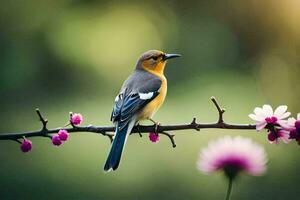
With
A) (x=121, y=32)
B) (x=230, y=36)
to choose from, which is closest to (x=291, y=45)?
(x=230, y=36)

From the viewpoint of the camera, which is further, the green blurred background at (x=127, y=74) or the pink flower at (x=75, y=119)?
A: the green blurred background at (x=127, y=74)

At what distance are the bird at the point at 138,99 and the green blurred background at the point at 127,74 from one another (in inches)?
99.7

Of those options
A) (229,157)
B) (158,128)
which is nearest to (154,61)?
(158,128)

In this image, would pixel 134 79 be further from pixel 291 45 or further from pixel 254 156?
pixel 291 45

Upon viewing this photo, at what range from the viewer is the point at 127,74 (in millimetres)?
8617

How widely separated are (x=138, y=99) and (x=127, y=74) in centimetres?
559

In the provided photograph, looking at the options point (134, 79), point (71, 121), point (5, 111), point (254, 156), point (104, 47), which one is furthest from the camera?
Answer: point (104, 47)

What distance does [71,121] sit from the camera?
6.79 ft

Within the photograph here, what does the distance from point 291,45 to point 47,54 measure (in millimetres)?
3409

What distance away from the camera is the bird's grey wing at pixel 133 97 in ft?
9.28

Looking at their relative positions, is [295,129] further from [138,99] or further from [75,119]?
[138,99]

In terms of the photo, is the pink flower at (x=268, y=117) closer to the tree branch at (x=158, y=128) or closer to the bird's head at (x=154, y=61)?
the tree branch at (x=158, y=128)

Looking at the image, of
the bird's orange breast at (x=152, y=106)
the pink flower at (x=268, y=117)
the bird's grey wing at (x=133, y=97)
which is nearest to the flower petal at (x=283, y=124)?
the pink flower at (x=268, y=117)

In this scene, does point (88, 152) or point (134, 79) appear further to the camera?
point (88, 152)
